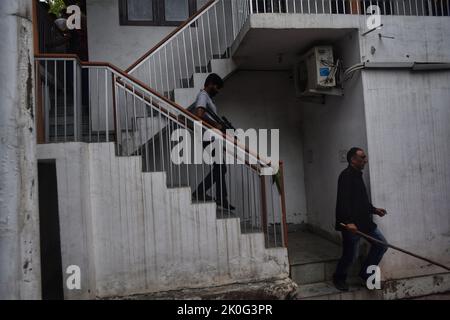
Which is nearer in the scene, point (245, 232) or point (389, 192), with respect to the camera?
point (245, 232)

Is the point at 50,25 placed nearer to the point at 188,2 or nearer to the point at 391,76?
the point at 188,2

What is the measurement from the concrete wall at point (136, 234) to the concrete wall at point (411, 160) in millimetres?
2130

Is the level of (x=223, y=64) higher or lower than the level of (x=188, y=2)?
lower

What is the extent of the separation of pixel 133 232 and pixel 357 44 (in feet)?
14.0

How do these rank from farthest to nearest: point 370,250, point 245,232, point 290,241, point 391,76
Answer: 1. point 290,241
2. point 391,76
3. point 370,250
4. point 245,232

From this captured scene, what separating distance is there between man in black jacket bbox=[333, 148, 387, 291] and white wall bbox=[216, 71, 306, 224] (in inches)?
84.8

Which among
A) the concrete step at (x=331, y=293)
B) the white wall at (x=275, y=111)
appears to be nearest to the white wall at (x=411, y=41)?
the white wall at (x=275, y=111)

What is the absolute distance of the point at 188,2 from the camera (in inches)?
275

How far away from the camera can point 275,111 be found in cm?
717

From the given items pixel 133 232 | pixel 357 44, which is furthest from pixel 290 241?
pixel 357 44

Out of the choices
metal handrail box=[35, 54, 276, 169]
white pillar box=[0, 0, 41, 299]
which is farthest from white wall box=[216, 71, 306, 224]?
white pillar box=[0, 0, 41, 299]

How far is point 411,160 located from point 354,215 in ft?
4.61

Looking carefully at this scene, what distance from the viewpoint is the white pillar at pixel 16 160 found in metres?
3.00

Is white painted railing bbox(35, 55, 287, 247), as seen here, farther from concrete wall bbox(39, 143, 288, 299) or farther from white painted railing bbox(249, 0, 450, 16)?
white painted railing bbox(249, 0, 450, 16)
